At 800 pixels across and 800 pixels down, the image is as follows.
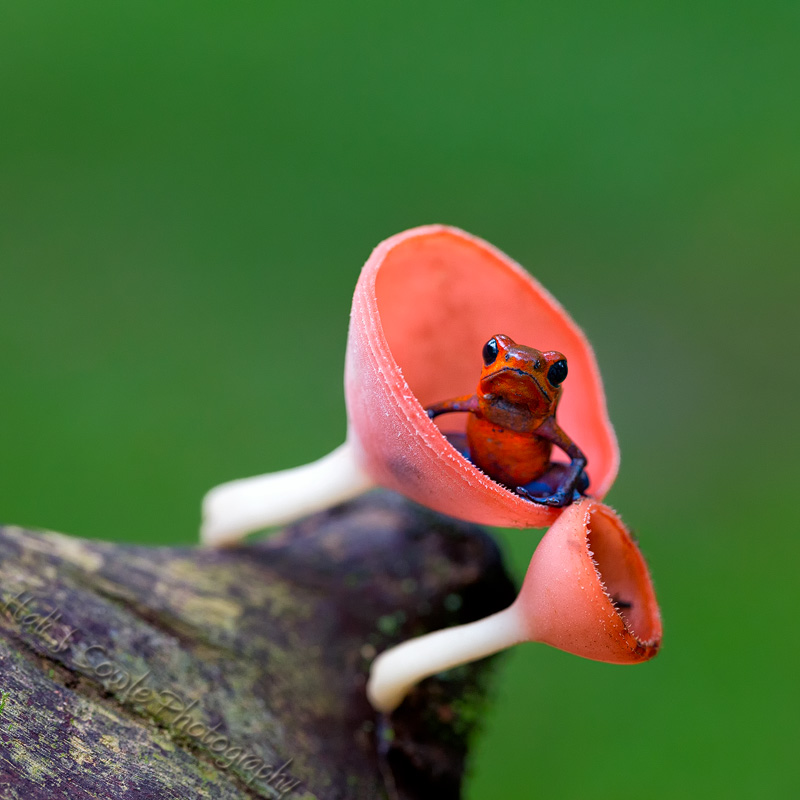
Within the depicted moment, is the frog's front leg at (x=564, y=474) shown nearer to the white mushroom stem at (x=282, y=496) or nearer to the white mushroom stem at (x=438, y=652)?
the white mushroom stem at (x=438, y=652)

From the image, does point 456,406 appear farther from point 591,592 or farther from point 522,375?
point 591,592

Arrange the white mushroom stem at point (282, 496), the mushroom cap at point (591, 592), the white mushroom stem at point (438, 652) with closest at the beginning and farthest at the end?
the mushroom cap at point (591, 592) < the white mushroom stem at point (438, 652) < the white mushroom stem at point (282, 496)

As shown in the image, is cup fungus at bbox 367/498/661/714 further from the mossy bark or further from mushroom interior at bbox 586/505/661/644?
the mossy bark

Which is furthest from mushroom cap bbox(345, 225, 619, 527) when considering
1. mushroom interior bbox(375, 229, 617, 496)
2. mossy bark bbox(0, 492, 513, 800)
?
mossy bark bbox(0, 492, 513, 800)

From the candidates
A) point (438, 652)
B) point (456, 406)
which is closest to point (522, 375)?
point (456, 406)

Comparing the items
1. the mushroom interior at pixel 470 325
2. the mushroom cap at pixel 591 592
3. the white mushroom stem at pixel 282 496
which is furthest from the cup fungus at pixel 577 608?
the white mushroom stem at pixel 282 496

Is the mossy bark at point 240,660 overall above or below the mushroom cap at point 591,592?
below
